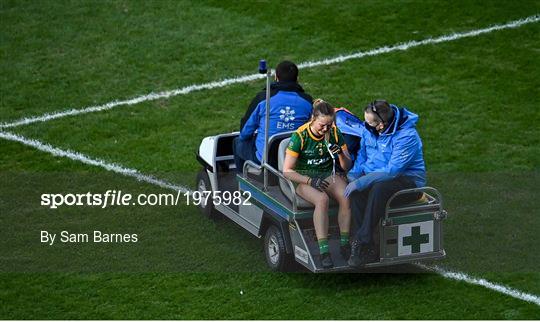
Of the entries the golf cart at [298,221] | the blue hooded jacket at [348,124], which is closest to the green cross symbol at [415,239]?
the golf cart at [298,221]

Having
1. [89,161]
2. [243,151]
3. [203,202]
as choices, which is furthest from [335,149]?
[89,161]

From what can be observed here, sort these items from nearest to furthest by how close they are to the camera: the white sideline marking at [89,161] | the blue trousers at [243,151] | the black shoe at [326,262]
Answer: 1. the black shoe at [326,262]
2. the blue trousers at [243,151]
3. the white sideline marking at [89,161]

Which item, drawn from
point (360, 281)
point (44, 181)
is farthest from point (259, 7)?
point (360, 281)

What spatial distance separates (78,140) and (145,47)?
2758 mm

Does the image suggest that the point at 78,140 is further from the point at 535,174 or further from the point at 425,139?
the point at 535,174

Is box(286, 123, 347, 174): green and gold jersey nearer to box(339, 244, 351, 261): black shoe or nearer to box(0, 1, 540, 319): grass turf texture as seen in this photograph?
box(339, 244, 351, 261): black shoe

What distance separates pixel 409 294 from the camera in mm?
10836

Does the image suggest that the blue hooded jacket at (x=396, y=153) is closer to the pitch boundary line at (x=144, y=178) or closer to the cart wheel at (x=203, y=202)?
the pitch boundary line at (x=144, y=178)

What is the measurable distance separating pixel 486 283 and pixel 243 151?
253cm

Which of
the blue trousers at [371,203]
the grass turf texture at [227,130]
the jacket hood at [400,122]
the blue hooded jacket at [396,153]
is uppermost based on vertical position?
the jacket hood at [400,122]

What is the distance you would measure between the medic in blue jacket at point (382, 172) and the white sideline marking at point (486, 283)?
0.82 metres

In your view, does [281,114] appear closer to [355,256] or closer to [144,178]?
[355,256]

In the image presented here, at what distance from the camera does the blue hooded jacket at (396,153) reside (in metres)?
10.8

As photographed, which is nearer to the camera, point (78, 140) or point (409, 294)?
point (409, 294)
